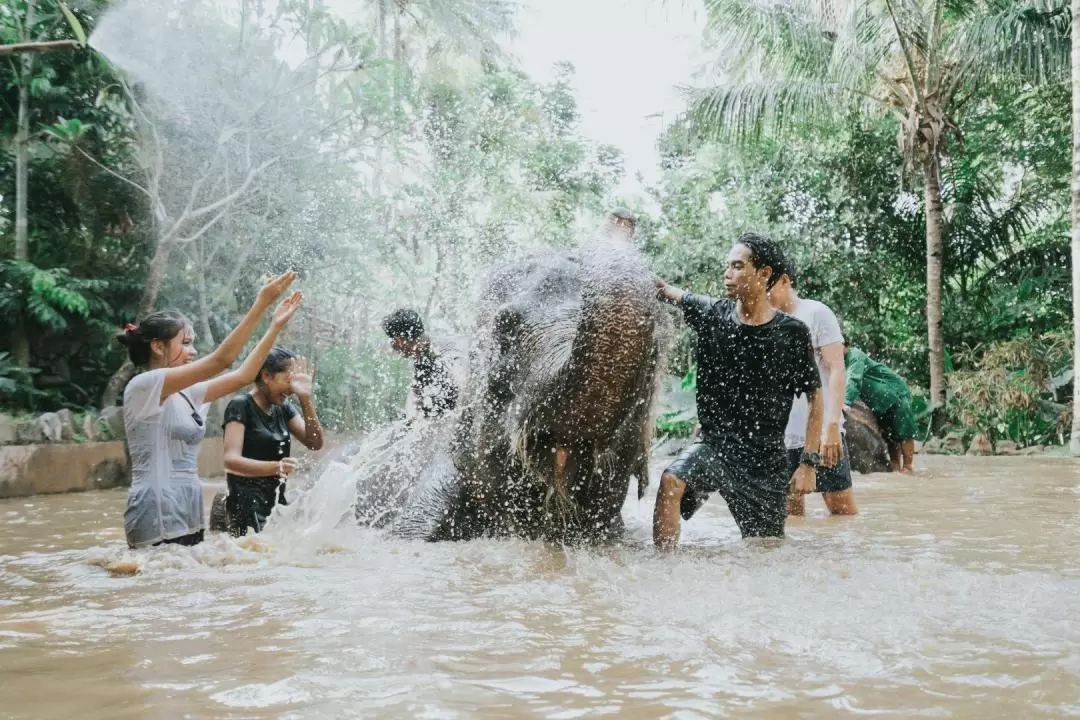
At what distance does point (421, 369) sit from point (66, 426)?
574cm

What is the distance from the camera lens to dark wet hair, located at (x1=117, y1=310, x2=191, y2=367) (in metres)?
3.84

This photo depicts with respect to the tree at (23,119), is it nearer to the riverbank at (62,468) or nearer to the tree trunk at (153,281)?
the tree trunk at (153,281)

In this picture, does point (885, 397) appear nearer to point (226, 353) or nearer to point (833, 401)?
point (833, 401)

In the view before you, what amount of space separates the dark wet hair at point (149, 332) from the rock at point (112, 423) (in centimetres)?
629

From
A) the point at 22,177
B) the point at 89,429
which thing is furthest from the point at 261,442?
the point at 22,177

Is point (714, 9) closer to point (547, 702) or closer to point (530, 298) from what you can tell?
point (530, 298)

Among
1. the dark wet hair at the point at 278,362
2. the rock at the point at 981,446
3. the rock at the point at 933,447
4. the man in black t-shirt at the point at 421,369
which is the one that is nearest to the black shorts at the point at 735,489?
the man in black t-shirt at the point at 421,369

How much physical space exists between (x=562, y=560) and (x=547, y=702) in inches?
70.6

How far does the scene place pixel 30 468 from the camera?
28.0 feet

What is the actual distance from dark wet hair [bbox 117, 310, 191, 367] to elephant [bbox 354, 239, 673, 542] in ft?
3.97

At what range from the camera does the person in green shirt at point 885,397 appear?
845 cm

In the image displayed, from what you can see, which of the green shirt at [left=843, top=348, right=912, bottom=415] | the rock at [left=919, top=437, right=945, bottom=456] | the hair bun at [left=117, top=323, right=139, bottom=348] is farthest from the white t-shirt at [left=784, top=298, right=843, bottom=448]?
the rock at [left=919, top=437, right=945, bottom=456]

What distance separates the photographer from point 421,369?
16.7 feet

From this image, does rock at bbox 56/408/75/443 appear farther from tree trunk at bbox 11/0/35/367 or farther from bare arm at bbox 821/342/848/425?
bare arm at bbox 821/342/848/425
